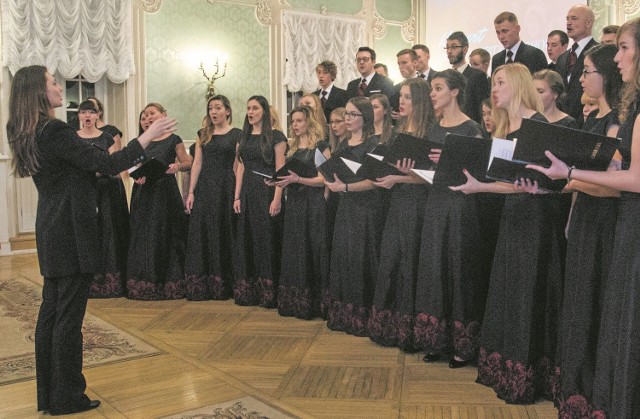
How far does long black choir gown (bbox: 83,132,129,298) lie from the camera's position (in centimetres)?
577

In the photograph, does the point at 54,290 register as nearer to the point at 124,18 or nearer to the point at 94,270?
the point at 94,270

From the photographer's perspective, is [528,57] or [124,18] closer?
[528,57]

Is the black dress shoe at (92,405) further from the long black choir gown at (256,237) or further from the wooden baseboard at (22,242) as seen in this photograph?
the wooden baseboard at (22,242)

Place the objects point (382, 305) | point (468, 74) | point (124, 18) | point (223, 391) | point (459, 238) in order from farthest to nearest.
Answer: point (124, 18) → point (468, 74) → point (382, 305) → point (459, 238) → point (223, 391)

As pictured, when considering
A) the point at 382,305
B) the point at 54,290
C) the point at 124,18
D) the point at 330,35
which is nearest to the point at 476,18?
the point at 330,35

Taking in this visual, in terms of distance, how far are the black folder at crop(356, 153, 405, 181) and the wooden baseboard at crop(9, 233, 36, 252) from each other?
564 cm

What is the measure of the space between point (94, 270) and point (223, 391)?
0.89 metres

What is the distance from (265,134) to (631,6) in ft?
17.2

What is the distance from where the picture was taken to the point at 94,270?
3.09 meters

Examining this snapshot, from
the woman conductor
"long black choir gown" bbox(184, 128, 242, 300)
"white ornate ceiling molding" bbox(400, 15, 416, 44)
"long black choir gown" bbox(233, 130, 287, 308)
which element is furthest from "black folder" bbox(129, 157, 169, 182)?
"white ornate ceiling molding" bbox(400, 15, 416, 44)

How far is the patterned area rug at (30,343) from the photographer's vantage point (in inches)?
153

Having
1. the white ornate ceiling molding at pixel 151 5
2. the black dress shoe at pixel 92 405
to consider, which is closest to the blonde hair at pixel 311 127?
the black dress shoe at pixel 92 405

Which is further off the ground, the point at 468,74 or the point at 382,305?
the point at 468,74

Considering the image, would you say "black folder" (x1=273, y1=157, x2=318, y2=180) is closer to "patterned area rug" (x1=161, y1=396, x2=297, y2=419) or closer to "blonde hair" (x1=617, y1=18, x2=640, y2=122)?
"patterned area rug" (x1=161, y1=396, x2=297, y2=419)
